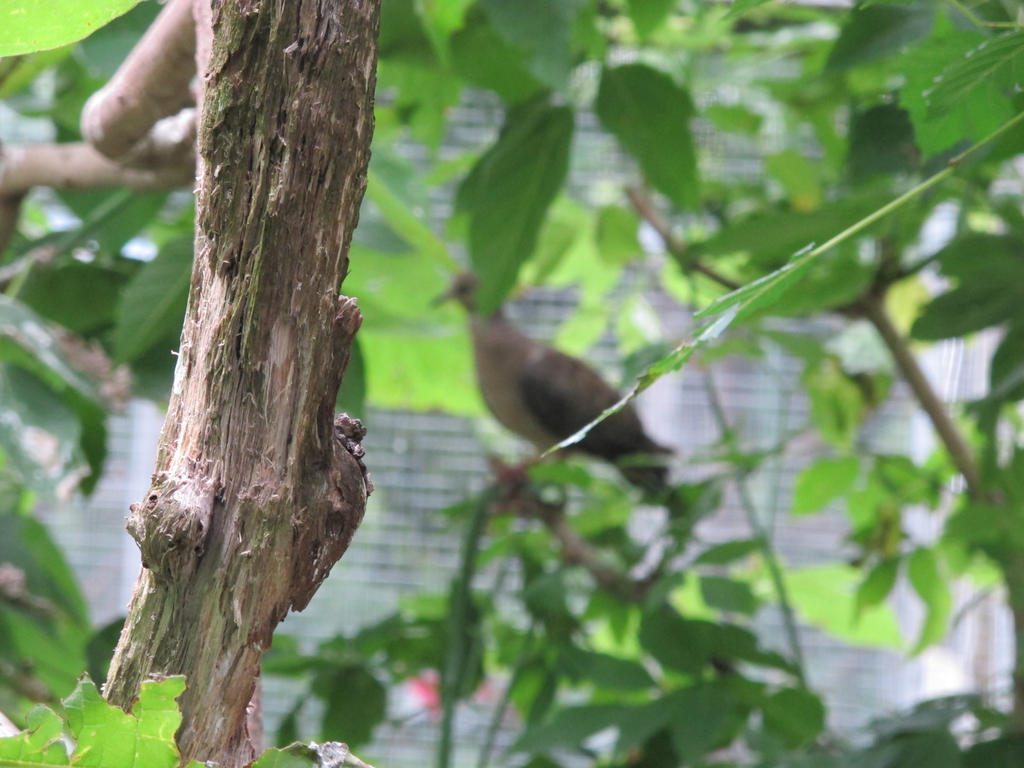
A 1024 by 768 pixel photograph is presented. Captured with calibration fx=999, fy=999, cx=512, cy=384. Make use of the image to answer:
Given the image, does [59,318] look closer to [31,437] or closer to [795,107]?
[31,437]

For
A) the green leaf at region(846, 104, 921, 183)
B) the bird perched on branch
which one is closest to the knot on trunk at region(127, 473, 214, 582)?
the green leaf at region(846, 104, 921, 183)

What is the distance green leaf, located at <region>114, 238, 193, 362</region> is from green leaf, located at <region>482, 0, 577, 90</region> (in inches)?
7.9

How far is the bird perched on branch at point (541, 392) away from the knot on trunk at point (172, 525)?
1190mm

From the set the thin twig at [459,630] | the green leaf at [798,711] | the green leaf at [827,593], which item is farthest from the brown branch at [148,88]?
the green leaf at [827,593]

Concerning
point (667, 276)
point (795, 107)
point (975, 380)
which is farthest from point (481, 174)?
point (975, 380)

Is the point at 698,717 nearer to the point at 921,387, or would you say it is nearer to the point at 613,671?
the point at 613,671

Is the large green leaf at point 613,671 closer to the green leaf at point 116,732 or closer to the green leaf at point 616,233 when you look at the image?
the green leaf at point 616,233

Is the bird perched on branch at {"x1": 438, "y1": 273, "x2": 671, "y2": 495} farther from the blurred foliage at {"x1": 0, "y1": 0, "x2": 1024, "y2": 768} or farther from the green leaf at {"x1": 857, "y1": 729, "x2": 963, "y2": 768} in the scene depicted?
the green leaf at {"x1": 857, "y1": 729, "x2": 963, "y2": 768}

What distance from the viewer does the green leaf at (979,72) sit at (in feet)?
0.91

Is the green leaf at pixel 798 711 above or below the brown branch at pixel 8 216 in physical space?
below

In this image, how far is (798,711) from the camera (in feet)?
2.15

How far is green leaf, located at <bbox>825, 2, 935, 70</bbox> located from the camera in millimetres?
488

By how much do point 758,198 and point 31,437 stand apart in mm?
752

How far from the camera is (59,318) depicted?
666 mm
